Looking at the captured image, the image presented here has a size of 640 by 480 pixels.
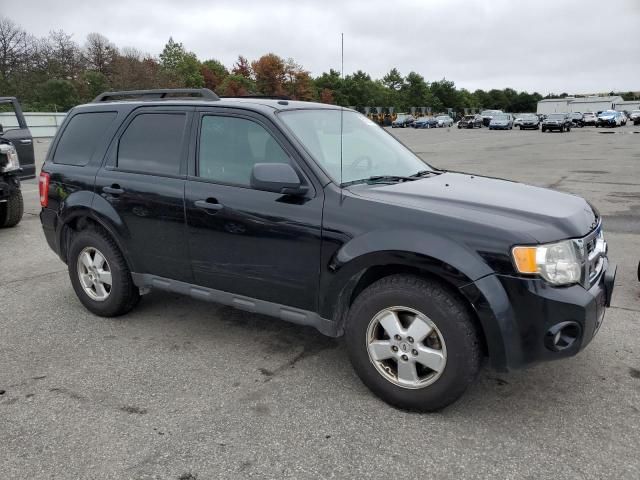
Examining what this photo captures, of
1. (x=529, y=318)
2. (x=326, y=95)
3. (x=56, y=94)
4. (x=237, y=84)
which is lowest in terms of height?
(x=529, y=318)

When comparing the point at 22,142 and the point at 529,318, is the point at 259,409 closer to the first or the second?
the point at 529,318

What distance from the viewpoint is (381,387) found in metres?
3.24

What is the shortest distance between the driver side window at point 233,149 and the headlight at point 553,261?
157 cm

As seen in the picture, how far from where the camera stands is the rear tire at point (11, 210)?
8.16m

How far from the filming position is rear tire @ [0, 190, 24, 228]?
321 inches

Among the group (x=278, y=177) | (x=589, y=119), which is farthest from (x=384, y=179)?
(x=589, y=119)

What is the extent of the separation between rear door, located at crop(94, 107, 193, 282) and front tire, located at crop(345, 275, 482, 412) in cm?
150

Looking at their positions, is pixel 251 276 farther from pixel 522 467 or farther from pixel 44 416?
pixel 522 467

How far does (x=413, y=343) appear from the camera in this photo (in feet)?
10.1

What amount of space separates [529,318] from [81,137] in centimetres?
380

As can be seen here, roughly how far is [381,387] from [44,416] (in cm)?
191

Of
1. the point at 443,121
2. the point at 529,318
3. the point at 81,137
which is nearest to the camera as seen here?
the point at 529,318

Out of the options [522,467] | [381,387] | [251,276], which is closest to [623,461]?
[522,467]

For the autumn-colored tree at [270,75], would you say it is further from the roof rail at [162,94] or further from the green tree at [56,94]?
the roof rail at [162,94]
